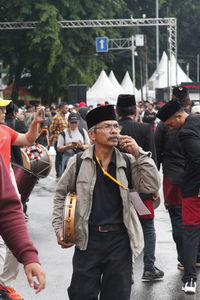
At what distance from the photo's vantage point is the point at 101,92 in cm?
4588

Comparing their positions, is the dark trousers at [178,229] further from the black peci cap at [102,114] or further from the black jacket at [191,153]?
the black peci cap at [102,114]

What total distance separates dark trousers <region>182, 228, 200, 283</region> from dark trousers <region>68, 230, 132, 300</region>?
89.7 inches

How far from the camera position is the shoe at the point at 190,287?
798cm

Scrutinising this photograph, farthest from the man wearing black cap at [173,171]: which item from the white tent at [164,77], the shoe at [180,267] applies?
the white tent at [164,77]

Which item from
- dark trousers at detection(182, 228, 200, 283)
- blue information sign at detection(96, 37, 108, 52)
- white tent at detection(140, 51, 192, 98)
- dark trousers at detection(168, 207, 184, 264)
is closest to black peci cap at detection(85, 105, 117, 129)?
dark trousers at detection(182, 228, 200, 283)

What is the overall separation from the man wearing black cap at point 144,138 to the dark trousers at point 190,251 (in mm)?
480

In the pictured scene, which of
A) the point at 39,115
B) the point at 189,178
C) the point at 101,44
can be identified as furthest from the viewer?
the point at 101,44

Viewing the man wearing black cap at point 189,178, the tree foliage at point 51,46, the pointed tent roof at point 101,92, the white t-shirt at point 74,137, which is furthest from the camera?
the pointed tent roof at point 101,92

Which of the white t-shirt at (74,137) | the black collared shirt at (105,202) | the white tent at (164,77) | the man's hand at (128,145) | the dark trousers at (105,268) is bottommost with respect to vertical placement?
the white tent at (164,77)

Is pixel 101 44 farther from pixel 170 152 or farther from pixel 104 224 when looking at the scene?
pixel 104 224

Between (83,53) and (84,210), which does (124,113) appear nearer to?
(84,210)

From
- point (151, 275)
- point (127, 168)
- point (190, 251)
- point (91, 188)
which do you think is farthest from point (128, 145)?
point (151, 275)

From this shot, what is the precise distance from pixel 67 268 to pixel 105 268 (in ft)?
10.8

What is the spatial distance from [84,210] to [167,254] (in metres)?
4.18
